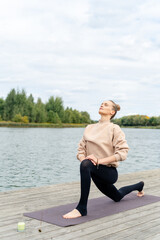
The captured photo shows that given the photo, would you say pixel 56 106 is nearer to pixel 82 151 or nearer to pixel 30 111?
pixel 30 111

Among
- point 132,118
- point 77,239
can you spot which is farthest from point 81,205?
point 132,118

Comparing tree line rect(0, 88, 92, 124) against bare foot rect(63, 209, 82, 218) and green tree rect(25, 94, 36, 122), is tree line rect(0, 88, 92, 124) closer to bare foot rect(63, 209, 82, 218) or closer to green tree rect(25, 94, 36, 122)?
green tree rect(25, 94, 36, 122)

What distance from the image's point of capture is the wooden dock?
9.39 feet

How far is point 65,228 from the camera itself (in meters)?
3.05

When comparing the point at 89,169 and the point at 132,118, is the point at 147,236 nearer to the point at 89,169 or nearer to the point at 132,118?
the point at 89,169

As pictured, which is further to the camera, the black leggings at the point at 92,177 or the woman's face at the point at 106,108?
the woman's face at the point at 106,108

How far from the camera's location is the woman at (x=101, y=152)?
11.0ft

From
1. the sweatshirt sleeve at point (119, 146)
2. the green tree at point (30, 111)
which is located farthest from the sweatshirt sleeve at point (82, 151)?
the green tree at point (30, 111)

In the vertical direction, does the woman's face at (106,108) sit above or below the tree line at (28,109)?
below

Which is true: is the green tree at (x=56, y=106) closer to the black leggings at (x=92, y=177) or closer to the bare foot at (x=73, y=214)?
the black leggings at (x=92, y=177)

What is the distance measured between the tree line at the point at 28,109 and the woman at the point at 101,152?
6153 cm

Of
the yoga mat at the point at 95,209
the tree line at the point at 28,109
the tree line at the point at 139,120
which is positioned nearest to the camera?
the yoga mat at the point at 95,209

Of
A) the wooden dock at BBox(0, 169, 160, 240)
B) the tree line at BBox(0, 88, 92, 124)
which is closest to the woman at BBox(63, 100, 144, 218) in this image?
the wooden dock at BBox(0, 169, 160, 240)

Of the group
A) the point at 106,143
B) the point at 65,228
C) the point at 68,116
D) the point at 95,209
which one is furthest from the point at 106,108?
the point at 68,116
